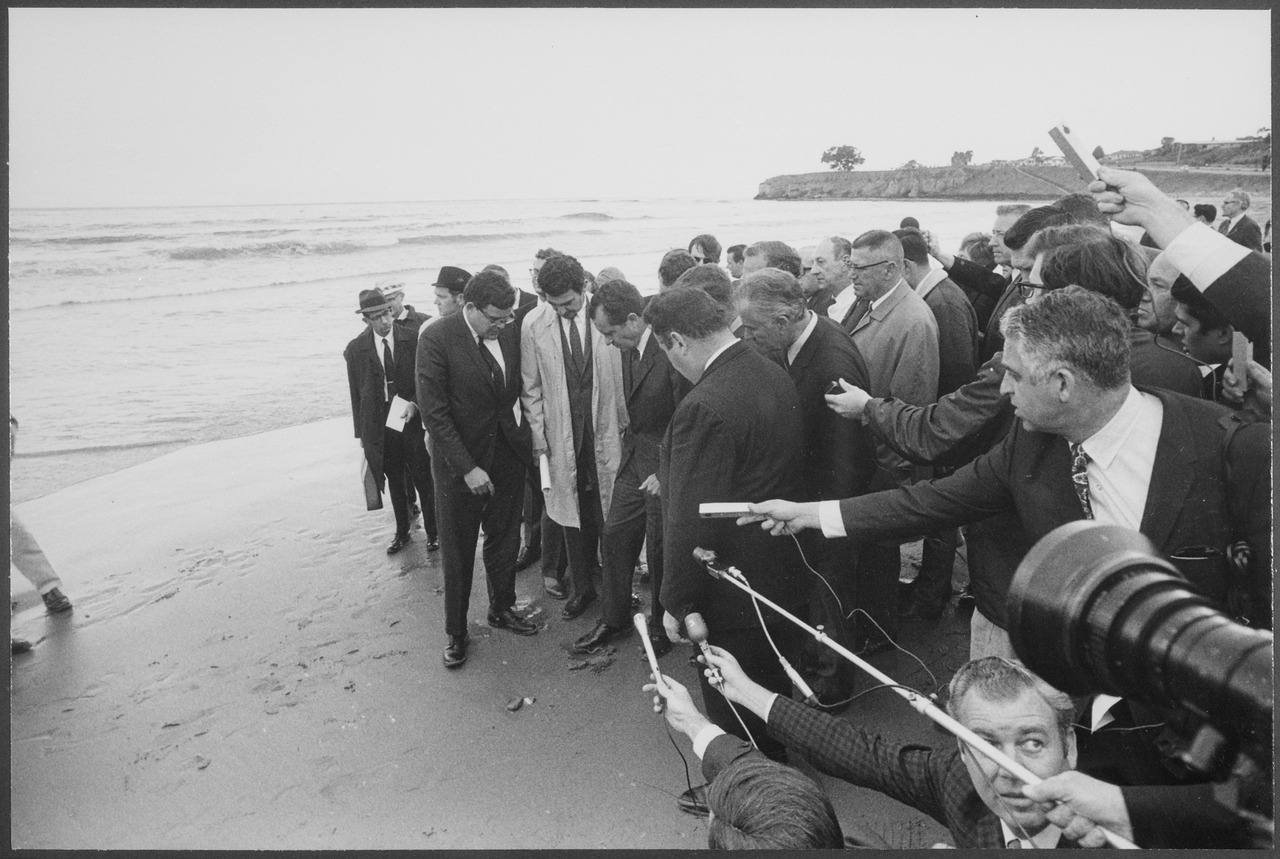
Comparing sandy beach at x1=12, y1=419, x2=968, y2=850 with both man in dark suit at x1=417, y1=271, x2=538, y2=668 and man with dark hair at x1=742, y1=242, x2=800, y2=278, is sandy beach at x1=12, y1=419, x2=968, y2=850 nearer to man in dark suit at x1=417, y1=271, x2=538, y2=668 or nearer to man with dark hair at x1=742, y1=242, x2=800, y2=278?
man in dark suit at x1=417, y1=271, x2=538, y2=668

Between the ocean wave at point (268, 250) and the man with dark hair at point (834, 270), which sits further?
the ocean wave at point (268, 250)

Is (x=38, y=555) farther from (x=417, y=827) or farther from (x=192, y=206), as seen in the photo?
(x=192, y=206)

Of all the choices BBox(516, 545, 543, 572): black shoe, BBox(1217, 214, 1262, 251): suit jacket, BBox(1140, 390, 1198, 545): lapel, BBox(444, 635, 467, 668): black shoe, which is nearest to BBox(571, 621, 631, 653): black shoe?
BBox(444, 635, 467, 668): black shoe

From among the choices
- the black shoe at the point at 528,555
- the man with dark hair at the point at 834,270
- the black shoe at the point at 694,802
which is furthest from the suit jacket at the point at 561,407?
the black shoe at the point at 694,802

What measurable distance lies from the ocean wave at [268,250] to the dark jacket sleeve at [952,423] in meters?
17.0

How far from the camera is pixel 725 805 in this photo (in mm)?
1814

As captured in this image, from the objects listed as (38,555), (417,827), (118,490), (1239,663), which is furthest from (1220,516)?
(118,490)

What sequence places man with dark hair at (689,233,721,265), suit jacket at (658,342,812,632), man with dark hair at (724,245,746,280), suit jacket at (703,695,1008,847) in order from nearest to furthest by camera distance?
suit jacket at (703,695,1008,847) → suit jacket at (658,342,812,632) → man with dark hair at (689,233,721,265) → man with dark hair at (724,245,746,280)

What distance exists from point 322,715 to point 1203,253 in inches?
137

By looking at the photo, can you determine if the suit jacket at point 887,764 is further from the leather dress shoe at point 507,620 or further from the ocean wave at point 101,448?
the ocean wave at point 101,448

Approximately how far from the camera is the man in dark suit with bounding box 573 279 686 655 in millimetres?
3809

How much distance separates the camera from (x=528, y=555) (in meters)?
5.15

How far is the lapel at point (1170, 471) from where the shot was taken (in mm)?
2018

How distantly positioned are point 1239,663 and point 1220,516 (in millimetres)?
950
